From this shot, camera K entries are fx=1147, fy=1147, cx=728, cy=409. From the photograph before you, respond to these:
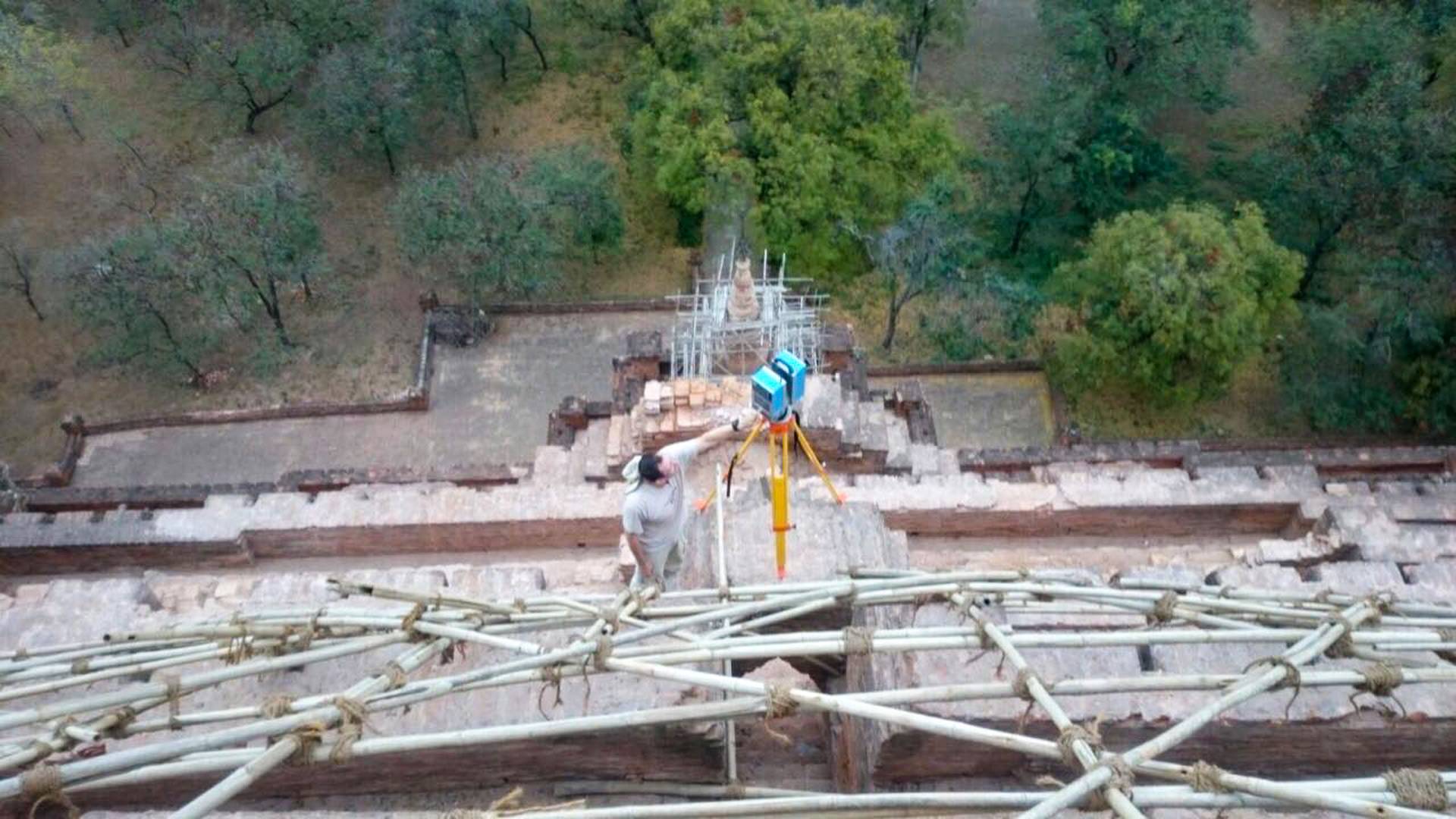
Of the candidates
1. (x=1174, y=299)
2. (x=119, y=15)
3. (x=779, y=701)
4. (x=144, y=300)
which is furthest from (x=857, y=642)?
(x=119, y=15)

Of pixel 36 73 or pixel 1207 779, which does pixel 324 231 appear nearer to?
pixel 36 73

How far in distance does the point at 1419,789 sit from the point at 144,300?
21.7 metres

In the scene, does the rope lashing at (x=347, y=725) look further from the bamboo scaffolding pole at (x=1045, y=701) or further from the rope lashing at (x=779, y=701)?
the bamboo scaffolding pole at (x=1045, y=701)

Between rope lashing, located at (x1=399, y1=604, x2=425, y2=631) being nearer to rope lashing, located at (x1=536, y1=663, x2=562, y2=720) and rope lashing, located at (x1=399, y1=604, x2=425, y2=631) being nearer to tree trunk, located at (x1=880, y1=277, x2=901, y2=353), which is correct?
rope lashing, located at (x1=536, y1=663, x2=562, y2=720)

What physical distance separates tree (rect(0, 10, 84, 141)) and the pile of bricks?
1585 centimetres

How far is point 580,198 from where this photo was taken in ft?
76.9

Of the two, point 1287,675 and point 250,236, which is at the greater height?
point 250,236

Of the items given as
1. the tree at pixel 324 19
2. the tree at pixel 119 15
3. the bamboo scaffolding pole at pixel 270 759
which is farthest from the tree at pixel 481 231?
the bamboo scaffolding pole at pixel 270 759

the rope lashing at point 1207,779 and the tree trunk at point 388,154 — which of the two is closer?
the rope lashing at point 1207,779

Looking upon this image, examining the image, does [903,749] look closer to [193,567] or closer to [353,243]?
[193,567]

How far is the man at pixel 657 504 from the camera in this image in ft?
30.7

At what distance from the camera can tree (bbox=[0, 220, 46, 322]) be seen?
23.4 meters

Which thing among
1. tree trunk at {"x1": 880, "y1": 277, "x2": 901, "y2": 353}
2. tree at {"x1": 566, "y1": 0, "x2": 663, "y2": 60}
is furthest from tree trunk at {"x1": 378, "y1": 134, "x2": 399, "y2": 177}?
tree trunk at {"x1": 880, "y1": 277, "x2": 901, "y2": 353}

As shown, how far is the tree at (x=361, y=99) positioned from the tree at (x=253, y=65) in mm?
892
